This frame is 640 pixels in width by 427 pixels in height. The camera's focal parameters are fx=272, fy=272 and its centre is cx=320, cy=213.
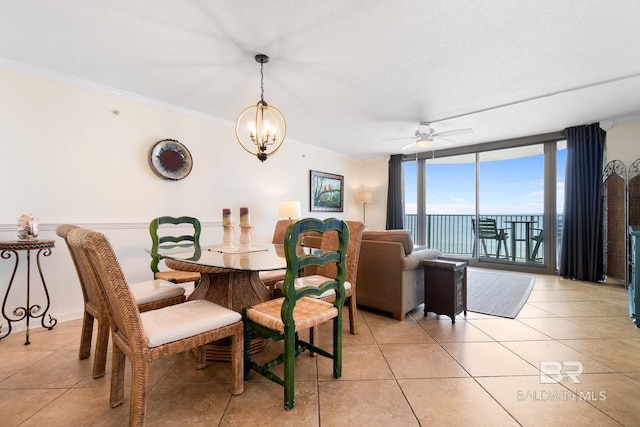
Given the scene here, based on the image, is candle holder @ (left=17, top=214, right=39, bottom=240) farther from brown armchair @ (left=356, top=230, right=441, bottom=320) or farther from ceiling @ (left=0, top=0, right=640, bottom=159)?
brown armchair @ (left=356, top=230, right=441, bottom=320)

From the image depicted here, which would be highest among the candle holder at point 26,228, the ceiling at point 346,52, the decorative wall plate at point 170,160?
the ceiling at point 346,52

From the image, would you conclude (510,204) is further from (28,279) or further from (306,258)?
(28,279)

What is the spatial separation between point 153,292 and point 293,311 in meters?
1.03

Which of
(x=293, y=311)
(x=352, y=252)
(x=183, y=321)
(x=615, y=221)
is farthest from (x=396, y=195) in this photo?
(x=183, y=321)

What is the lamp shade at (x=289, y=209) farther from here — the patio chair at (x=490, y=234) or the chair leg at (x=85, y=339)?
the patio chair at (x=490, y=234)

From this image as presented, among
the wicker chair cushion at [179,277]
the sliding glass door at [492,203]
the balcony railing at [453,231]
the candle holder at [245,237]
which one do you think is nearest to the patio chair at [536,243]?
the sliding glass door at [492,203]

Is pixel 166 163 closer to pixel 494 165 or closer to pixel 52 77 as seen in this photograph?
pixel 52 77

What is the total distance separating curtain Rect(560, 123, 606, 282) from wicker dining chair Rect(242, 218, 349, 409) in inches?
185

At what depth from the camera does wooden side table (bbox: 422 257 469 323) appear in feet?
8.66

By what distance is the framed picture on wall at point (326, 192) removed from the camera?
5.55 meters

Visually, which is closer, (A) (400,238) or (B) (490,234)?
(A) (400,238)

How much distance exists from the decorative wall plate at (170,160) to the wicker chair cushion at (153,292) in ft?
5.70

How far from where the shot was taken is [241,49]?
7.47 ft

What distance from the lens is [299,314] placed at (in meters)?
1.60
